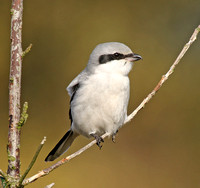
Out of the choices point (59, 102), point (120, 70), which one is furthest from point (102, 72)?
point (59, 102)

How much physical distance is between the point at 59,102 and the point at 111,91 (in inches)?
82.9

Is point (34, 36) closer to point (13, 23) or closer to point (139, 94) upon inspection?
point (139, 94)

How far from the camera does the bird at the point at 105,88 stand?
2930 mm

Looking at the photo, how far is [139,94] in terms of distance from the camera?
16.4ft

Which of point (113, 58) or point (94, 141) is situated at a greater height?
point (113, 58)

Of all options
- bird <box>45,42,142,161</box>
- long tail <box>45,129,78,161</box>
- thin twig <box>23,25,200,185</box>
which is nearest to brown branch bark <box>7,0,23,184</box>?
thin twig <box>23,25,200,185</box>

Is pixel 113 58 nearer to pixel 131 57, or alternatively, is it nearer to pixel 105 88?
pixel 131 57

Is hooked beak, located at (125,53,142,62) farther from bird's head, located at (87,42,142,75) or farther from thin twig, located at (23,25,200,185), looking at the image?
thin twig, located at (23,25,200,185)

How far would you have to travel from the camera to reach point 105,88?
9.62 feet

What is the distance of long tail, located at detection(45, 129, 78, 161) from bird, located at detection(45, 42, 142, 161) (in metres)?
0.40

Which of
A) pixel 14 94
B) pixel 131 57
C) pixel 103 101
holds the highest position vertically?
pixel 14 94

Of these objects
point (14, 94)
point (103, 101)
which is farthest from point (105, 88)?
point (14, 94)

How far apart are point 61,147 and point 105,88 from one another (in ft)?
2.83

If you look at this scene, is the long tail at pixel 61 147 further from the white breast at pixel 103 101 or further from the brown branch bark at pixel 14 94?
the brown branch bark at pixel 14 94
